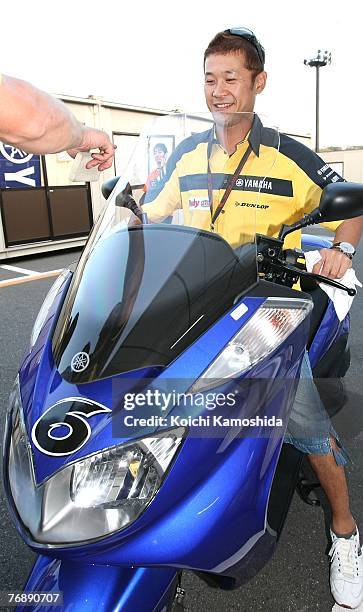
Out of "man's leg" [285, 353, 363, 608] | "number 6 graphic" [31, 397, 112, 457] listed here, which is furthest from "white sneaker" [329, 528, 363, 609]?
"number 6 graphic" [31, 397, 112, 457]

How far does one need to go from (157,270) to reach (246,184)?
0.53 metres

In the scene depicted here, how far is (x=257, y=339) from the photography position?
1.16 m

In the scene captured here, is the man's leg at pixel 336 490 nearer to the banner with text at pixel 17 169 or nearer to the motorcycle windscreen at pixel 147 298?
the motorcycle windscreen at pixel 147 298

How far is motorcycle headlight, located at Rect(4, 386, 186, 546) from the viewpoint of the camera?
3.11 ft

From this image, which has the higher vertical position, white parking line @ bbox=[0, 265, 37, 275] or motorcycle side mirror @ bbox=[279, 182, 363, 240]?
motorcycle side mirror @ bbox=[279, 182, 363, 240]

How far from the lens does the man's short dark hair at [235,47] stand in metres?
1.94

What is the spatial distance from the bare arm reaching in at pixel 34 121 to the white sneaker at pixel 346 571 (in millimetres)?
1700

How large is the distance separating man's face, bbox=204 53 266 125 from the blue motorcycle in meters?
0.95

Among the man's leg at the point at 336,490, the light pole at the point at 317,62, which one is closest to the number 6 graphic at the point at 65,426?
the man's leg at the point at 336,490

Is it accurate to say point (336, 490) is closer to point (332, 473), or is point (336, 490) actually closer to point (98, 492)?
point (332, 473)

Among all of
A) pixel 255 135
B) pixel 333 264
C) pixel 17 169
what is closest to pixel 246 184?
pixel 255 135

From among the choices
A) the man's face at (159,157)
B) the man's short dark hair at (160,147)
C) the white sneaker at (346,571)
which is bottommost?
the white sneaker at (346,571)

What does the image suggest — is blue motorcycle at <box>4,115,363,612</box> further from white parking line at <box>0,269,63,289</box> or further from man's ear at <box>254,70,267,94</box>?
white parking line at <box>0,269,63,289</box>

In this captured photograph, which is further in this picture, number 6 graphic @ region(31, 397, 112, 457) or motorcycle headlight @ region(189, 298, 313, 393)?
motorcycle headlight @ region(189, 298, 313, 393)
